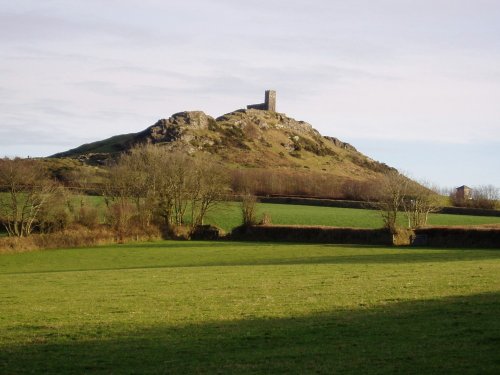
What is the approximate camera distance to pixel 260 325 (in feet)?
57.6

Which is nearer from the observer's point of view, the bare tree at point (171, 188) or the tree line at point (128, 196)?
the tree line at point (128, 196)

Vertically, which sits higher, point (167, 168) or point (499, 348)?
point (167, 168)

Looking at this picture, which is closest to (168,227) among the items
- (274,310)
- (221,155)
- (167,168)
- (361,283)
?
(167,168)

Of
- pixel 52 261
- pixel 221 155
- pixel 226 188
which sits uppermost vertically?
pixel 221 155

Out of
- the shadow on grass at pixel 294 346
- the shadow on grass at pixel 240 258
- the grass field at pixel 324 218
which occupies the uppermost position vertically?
the grass field at pixel 324 218

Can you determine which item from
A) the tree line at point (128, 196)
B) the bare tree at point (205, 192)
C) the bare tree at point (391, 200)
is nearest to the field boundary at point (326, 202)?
the bare tree at point (391, 200)

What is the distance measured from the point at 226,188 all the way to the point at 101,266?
38824 millimetres

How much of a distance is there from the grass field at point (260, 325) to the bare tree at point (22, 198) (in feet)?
129

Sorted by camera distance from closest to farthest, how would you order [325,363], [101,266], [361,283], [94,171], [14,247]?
[325,363] < [361,283] < [101,266] < [14,247] < [94,171]

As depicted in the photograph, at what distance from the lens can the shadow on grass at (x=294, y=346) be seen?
42.0 feet

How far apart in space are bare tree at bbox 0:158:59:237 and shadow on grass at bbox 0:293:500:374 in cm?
5463

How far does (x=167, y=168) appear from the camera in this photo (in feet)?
280

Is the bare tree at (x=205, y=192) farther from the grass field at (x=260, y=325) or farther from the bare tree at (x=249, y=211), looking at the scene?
the grass field at (x=260, y=325)

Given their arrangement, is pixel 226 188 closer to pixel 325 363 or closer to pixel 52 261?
pixel 52 261
